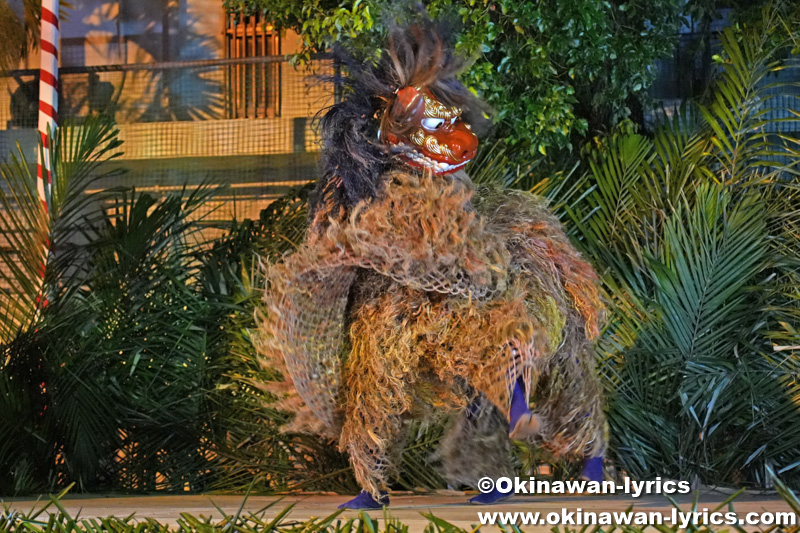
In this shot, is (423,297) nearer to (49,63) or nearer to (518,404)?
(518,404)

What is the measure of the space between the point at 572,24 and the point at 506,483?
6.63 ft

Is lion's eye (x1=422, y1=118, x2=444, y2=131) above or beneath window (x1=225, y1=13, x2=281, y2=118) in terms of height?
beneath

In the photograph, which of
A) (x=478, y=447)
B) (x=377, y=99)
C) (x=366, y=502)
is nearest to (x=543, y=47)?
(x=377, y=99)

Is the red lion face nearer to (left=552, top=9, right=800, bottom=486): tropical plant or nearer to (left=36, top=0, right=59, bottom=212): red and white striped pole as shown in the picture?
(left=552, top=9, right=800, bottom=486): tropical plant

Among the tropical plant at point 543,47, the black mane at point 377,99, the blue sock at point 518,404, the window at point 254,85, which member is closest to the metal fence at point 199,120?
the window at point 254,85

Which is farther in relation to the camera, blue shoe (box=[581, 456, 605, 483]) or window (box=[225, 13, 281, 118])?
window (box=[225, 13, 281, 118])

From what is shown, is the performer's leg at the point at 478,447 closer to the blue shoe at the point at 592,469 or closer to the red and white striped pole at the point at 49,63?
the blue shoe at the point at 592,469

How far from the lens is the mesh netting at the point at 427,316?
2.07m

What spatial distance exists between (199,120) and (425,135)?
137 inches

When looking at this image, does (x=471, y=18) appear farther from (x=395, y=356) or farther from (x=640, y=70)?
(x=395, y=356)

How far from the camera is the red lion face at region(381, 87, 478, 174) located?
7.14 ft

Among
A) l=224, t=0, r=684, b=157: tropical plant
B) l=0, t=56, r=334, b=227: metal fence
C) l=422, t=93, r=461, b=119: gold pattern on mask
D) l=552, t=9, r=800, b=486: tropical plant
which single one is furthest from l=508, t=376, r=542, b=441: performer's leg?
l=0, t=56, r=334, b=227: metal fence

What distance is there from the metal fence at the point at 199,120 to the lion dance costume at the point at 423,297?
291 centimetres

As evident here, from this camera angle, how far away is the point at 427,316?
216 centimetres
